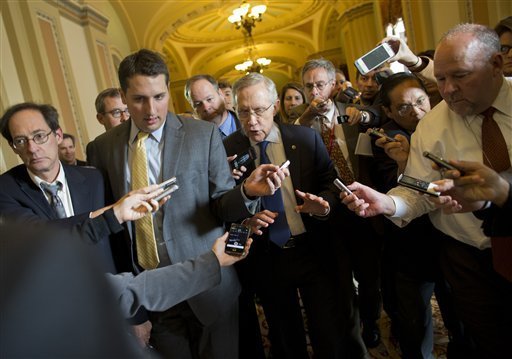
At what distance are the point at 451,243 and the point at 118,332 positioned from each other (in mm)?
1880

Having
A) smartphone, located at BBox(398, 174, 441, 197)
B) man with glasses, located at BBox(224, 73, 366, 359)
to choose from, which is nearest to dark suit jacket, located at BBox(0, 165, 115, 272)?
man with glasses, located at BBox(224, 73, 366, 359)

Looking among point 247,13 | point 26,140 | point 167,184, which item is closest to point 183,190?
point 167,184

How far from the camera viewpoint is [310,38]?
16.5 meters

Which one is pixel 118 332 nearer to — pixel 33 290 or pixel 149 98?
pixel 33 290

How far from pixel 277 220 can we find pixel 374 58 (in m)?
1.03

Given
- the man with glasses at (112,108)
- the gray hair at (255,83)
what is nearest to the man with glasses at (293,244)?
the gray hair at (255,83)

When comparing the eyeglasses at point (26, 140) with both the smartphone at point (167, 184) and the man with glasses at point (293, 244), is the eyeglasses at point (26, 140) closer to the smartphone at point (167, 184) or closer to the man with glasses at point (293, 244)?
the smartphone at point (167, 184)

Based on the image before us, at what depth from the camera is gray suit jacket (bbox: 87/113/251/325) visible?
188cm

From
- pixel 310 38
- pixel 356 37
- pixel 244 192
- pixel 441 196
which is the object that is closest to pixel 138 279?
pixel 244 192

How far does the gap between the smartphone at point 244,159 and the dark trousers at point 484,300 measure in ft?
3.77

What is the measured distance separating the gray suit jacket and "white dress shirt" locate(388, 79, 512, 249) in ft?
2.57

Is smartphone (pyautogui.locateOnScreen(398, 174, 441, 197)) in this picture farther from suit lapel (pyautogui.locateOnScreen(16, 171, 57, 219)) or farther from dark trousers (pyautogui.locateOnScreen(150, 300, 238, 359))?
suit lapel (pyautogui.locateOnScreen(16, 171, 57, 219))

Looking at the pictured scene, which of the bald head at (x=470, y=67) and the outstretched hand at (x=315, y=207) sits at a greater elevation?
the bald head at (x=470, y=67)

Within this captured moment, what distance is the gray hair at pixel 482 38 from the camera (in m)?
1.59
